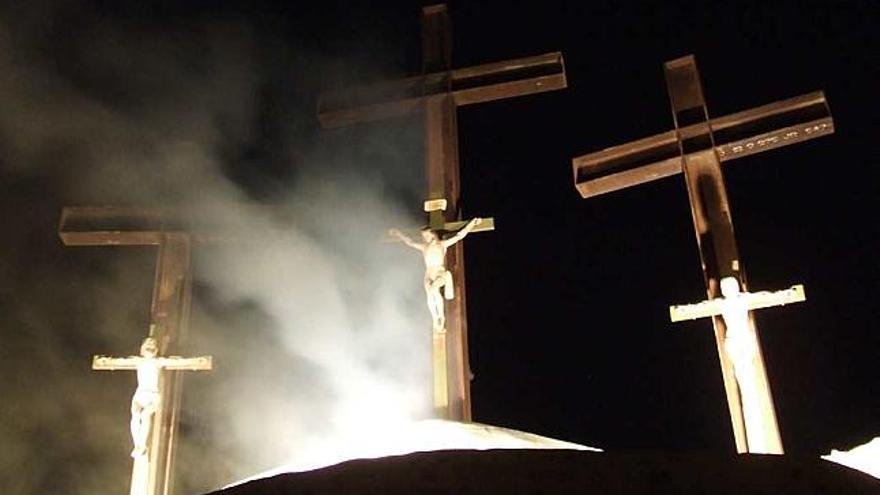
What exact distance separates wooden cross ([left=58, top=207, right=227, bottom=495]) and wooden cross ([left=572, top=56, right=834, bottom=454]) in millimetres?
2749

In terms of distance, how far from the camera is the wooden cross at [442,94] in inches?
271

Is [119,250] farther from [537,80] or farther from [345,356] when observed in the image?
[537,80]

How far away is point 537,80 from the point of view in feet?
23.6

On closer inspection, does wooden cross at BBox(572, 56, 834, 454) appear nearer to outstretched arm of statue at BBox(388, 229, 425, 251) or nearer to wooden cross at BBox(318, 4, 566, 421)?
wooden cross at BBox(318, 4, 566, 421)

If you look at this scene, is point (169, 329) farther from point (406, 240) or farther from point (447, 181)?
point (447, 181)

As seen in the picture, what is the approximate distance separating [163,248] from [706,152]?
12.2ft

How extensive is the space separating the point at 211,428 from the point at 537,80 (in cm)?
401

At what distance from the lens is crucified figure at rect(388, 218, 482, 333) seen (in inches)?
246

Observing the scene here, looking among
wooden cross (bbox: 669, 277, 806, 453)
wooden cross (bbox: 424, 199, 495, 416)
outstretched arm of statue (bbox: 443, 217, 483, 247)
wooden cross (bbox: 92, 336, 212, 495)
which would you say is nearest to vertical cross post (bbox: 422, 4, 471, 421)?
wooden cross (bbox: 424, 199, 495, 416)

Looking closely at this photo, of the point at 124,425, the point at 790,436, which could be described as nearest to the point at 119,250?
the point at 124,425

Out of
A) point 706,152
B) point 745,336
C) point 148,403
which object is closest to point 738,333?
point 745,336

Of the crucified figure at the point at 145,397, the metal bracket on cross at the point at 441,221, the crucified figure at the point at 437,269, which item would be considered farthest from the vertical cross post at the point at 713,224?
the crucified figure at the point at 145,397

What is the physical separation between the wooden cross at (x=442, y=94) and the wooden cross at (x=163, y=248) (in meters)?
1.31

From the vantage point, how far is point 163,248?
7355 mm
